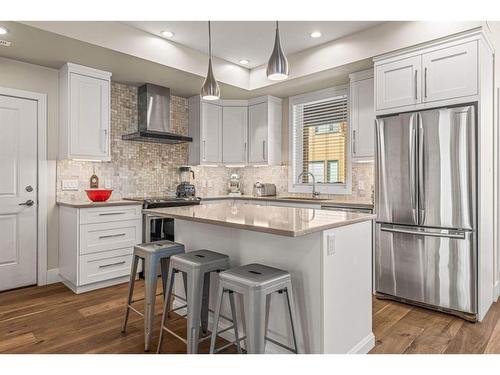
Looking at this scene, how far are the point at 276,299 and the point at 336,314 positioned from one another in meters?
0.37

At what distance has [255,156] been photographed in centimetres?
504

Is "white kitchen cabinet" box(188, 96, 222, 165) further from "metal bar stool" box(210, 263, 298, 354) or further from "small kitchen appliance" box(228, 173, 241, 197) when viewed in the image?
"metal bar stool" box(210, 263, 298, 354)

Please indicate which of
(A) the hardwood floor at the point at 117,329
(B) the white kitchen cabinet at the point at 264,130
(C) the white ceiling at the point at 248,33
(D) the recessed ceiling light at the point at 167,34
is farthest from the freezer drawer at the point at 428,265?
(D) the recessed ceiling light at the point at 167,34

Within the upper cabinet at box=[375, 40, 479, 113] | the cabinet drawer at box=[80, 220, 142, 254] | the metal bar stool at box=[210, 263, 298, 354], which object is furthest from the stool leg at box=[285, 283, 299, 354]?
the cabinet drawer at box=[80, 220, 142, 254]

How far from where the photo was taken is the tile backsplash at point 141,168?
13.3ft

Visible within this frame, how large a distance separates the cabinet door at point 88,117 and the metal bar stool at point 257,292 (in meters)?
2.65

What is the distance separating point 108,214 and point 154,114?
4.88ft

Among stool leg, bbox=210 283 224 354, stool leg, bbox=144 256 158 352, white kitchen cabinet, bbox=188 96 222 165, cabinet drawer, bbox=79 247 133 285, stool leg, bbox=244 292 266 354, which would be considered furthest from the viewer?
white kitchen cabinet, bbox=188 96 222 165

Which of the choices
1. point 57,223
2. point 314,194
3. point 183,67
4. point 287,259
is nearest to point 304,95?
point 314,194

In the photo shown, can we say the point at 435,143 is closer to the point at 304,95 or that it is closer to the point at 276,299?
the point at 276,299

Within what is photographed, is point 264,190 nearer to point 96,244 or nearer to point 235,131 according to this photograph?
point 235,131

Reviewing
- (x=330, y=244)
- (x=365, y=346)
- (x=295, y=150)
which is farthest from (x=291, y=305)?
(x=295, y=150)

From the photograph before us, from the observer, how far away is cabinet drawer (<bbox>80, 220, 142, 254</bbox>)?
3.47 meters

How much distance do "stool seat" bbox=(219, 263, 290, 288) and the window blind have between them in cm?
286
